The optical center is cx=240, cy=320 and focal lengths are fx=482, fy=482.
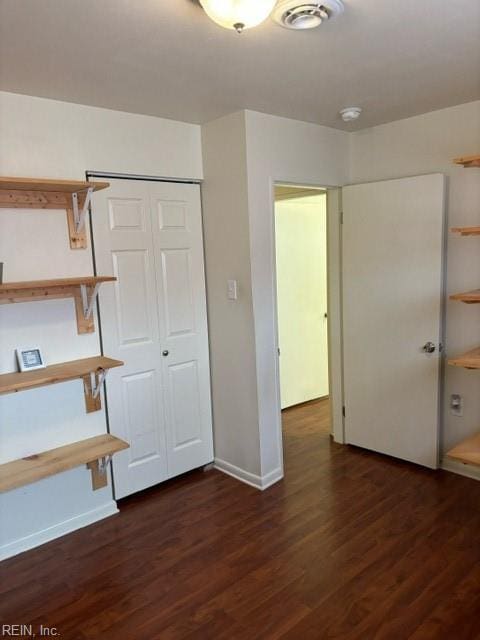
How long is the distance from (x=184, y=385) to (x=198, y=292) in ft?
2.12

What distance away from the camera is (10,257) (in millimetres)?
2486

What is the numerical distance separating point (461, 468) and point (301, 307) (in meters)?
2.07

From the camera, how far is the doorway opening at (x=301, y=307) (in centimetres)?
446

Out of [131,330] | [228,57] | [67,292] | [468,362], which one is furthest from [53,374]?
[468,362]

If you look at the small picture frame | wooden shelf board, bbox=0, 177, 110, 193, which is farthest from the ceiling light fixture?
the small picture frame

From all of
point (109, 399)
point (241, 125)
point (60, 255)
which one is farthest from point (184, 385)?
point (241, 125)

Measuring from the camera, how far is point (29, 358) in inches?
99.6

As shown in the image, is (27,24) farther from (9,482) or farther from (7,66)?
(9,482)

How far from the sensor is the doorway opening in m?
4.46

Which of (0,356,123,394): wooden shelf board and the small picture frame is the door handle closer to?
(0,356,123,394): wooden shelf board

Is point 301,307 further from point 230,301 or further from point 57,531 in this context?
point 57,531

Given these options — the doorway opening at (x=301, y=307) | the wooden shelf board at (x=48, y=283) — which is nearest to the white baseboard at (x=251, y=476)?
the doorway opening at (x=301, y=307)

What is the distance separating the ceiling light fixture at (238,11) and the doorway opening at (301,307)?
2.71 meters

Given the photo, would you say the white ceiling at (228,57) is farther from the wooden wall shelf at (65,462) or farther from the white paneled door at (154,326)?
the wooden wall shelf at (65,462)
